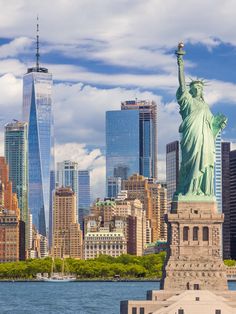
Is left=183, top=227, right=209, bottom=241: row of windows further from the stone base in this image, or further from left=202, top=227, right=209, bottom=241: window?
the stone base

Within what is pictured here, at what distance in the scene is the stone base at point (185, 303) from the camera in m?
56.1

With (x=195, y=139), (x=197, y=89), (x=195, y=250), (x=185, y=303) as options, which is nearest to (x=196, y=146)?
(x=195, y=139)

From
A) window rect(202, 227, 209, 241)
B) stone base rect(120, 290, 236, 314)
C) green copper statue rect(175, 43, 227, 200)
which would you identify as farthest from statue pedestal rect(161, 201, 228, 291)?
stone base rect(120, 290, 236, 314)

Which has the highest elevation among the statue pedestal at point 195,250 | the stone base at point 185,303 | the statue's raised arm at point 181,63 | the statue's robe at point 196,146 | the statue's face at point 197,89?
the statue's raised arm at point 181,63

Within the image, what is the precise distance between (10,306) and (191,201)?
36.8m

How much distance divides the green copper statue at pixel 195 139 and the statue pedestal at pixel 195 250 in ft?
4.35

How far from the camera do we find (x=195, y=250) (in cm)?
6588

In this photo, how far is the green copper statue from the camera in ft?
221

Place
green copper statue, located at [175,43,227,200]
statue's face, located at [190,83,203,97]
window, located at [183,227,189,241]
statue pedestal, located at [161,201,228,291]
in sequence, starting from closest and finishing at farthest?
statue pedestal, located at [161,201,228,291] → window, located at [183,227,189,241] → green copper statue, located at [175,43,227,200] → statue's face, located at [190,83,203,97]

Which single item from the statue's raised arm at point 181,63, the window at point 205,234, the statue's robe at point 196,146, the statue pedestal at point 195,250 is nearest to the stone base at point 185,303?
the statue pedestal at point 195,250

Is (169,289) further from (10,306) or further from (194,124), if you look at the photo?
(10,306)

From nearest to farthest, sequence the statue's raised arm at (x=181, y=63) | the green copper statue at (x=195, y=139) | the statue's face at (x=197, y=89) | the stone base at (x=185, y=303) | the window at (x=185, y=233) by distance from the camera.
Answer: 1. the stone base at (x=185, y=303)
2. the window at (x=185, y=233)
3. the green copper statue at (x=195, y=139)
4. the statue's raised arm at (x=181, y=63)
5. the statue's face at (x=197, y=89)

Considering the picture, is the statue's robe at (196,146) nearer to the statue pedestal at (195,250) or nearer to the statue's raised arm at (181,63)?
the statue's raised arm at (181,63)

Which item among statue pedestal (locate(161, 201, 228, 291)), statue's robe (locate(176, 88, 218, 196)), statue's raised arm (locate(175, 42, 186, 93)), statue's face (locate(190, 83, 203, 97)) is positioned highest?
statue's raised arm (locate(175, 42, 186, 93))
